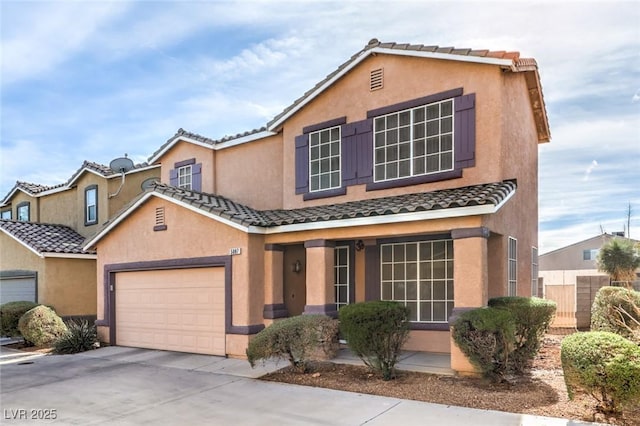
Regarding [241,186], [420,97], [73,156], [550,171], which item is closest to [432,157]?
[420,97]

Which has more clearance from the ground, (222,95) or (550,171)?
(222,95)

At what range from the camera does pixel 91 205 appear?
21.4 meters

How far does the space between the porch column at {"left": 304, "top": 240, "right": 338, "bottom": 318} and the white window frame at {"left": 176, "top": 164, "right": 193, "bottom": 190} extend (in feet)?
24.5

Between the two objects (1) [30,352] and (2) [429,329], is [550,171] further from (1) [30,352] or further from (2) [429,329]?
(1) [30,352]

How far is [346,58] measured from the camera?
527 inches

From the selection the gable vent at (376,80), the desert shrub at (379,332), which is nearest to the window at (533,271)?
the desert shrub at (379,332)

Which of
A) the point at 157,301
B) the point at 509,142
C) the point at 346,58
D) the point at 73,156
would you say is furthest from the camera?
the point at 73,156

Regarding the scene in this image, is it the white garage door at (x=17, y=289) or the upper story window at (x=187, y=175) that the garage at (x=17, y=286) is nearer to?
the white garage door at (x=17, y=289)

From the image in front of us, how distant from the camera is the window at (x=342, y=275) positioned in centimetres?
1362

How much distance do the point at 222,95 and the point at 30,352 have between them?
997 centimetres

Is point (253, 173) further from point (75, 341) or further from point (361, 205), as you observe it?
point (75, 341)

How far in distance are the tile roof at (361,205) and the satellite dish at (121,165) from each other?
7.54 m

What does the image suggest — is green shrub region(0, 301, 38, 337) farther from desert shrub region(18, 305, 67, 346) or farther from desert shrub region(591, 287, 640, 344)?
desert shrub region(591, 287, 640, 344)

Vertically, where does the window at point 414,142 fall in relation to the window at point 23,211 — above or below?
above
